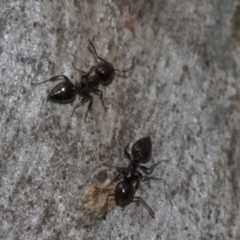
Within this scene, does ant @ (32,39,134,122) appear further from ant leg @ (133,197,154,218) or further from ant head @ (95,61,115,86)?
ant leg @ (133,197,154,218)

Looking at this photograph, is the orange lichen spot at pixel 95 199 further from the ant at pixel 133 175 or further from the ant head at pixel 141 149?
the ant head at pixel 141 149

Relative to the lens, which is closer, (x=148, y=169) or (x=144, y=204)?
(x=144, y=204)

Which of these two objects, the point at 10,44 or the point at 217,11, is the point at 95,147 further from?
the point at 217,11

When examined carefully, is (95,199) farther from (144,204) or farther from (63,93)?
(63,93)

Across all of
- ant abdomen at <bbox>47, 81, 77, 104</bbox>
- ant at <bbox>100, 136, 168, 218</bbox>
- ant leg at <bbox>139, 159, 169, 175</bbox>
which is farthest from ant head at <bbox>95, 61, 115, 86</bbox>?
ant leg at <bbox>139, 159, 169, 175</bbox>

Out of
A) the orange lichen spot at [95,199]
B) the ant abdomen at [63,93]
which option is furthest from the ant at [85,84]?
the orange lichen spot at [95,199]

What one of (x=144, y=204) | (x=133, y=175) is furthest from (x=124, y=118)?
(x=144, y=204)
